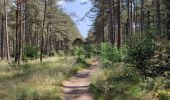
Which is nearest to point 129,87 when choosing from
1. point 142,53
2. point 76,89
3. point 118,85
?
point 118,85

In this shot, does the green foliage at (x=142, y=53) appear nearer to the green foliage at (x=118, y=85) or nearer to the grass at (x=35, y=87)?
the green foliage at (x=118, y=85)

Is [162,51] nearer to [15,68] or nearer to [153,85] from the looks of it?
[153,85]

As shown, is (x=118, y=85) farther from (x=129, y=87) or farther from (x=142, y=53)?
(x=142, y=53)

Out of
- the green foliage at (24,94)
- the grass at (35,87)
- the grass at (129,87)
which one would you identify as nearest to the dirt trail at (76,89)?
the grass at (35,87)

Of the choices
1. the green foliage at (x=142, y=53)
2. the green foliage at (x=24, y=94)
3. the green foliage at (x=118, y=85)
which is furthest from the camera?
the green foliage at (x=142, y=53)

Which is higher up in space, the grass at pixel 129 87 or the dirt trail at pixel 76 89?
the grass at pixel 129 87

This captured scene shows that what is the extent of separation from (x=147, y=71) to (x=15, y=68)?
11202mm

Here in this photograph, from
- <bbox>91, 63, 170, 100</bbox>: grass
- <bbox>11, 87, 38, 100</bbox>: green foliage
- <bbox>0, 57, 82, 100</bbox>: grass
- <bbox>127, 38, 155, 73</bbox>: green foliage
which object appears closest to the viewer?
<bbox>91, 63, 170, 100</bbox>: grass

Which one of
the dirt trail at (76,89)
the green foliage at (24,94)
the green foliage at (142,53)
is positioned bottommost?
the dirt trail at (76,89)

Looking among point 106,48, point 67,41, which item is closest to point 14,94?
point 106,48

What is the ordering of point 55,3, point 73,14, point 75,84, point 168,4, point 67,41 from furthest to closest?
point 67,41 < point 55,3 < point 73,14 < point 75,84 < point 168,4

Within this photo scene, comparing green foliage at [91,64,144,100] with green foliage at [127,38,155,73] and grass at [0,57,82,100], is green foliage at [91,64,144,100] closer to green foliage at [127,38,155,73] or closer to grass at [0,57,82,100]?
green foliage at [127,38,155,73]

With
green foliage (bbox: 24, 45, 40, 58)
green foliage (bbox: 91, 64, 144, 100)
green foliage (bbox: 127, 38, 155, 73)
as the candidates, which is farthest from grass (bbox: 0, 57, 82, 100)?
green foliage (bbox: 24, 45, 40, 58)

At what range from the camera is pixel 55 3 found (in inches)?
1935
